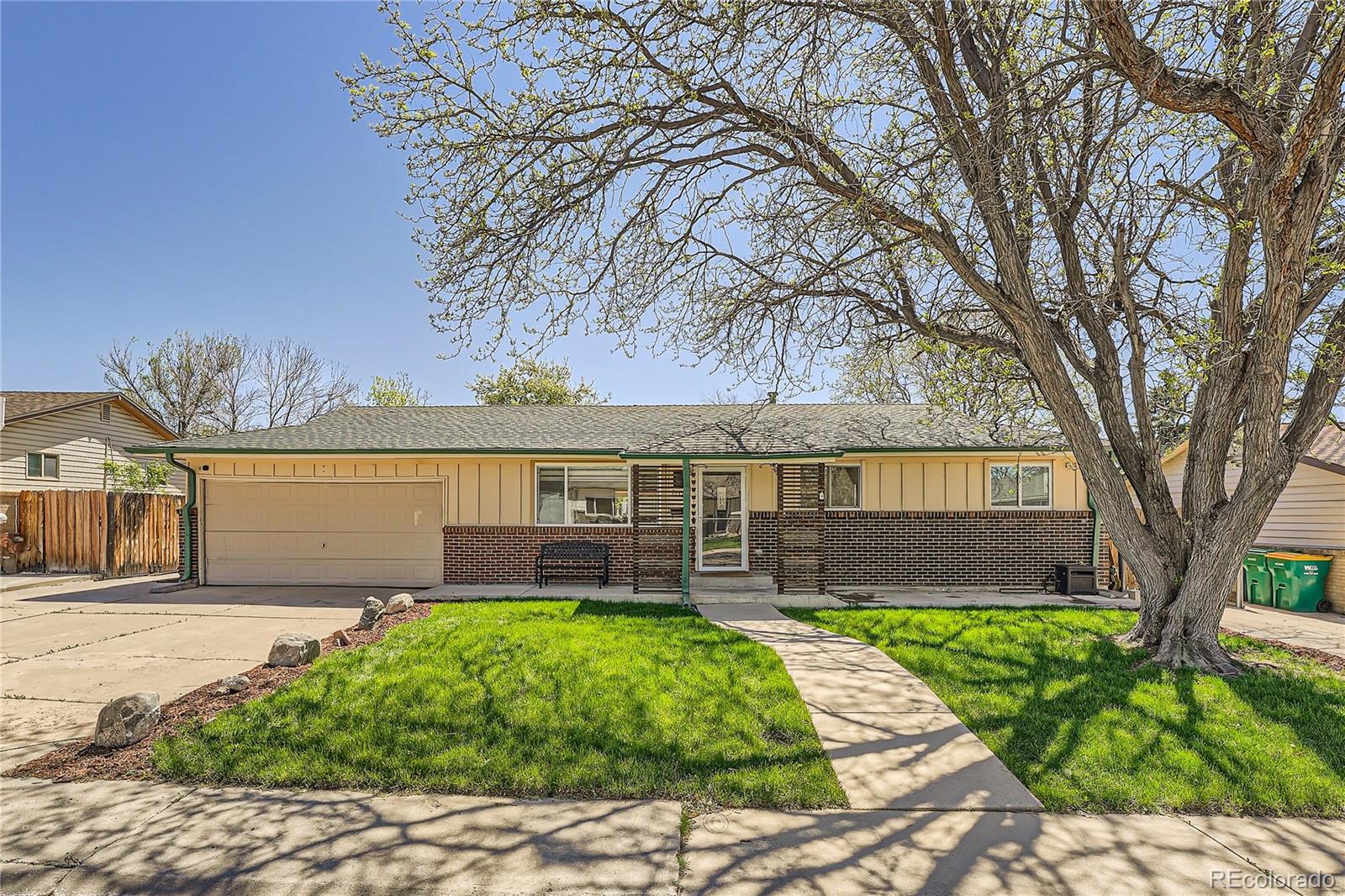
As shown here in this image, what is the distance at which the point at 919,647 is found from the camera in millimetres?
7406

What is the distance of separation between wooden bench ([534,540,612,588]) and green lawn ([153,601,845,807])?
4.72 meters

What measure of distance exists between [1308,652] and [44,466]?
86.3 feet

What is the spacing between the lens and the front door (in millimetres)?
12602

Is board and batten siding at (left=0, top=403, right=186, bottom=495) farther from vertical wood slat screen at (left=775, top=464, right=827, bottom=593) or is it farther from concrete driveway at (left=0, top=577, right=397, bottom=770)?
vertical wood slat screen at (left=775, top=464, right=827, bottom=593)

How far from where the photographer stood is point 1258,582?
11602mm

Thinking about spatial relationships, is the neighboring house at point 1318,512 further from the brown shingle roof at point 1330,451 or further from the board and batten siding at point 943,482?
the board and batten siding at point 943,482

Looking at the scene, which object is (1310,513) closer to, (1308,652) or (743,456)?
(1308,652)

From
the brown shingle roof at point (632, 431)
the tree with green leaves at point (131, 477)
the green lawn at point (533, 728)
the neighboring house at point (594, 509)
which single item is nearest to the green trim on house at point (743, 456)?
the brown shingle roof at point (632, 431)

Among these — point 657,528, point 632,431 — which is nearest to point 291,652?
point 657,528

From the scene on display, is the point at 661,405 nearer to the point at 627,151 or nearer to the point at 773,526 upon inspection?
the point at 773,526

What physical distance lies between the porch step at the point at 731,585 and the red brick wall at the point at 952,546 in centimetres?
124

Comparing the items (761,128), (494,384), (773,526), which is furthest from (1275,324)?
(494,384)

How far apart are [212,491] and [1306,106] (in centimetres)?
1625

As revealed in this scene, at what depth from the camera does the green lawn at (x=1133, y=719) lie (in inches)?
156
